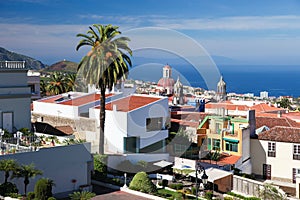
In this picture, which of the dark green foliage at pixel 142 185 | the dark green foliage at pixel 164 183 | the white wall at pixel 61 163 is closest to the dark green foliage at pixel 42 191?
the white wall at pixel 61 163

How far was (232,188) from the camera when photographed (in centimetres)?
2827

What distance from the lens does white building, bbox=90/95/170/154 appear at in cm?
3048

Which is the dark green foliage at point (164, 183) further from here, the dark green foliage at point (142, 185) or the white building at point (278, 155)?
the white building at point (278, 155)

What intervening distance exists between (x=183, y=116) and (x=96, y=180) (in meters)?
14.4

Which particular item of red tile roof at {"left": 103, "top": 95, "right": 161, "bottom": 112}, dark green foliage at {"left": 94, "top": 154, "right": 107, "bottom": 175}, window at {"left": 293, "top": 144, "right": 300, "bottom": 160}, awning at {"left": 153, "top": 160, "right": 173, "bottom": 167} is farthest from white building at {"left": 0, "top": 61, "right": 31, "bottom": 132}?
window at {"left": 293, "top": 144, "right": 300, "bottom": 160}

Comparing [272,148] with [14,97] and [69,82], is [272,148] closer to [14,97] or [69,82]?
[14,97]

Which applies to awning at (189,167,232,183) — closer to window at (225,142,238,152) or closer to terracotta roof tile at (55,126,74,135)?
window at (225,142,238,152)

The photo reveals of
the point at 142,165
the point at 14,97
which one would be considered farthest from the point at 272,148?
the point at 14,97

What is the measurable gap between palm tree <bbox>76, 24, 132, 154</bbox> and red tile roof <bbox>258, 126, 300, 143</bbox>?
43.7 feet

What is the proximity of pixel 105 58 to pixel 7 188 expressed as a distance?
1157cm

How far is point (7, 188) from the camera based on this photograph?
19062 mm

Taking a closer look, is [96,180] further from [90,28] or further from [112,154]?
[90,28]

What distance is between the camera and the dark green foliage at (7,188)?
18.8 meters

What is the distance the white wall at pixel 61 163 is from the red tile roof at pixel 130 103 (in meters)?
8.32
